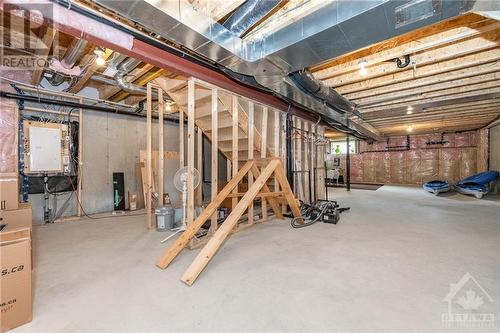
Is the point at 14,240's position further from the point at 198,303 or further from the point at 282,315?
the point at 282,315

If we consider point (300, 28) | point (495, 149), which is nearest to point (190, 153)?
point (300, 28)

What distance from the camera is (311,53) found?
6.88 feet

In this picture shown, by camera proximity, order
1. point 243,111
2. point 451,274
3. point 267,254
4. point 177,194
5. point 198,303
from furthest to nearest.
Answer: point 177,194
point 243,111
point 267,254
point 451,274
point 198,303

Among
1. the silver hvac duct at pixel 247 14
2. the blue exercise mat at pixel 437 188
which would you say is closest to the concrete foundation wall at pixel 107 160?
the silver hvac duct at pixel 247 14

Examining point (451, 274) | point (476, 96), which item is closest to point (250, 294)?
point (451, 274)

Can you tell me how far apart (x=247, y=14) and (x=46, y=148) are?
429 cm

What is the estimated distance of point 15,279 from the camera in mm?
1387

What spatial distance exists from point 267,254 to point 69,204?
4.22 m

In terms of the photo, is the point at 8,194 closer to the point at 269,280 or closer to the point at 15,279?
the point at 15,279

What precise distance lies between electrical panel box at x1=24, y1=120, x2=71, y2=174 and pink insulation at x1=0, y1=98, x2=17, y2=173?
0.20 m

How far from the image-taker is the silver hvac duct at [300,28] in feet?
5.00

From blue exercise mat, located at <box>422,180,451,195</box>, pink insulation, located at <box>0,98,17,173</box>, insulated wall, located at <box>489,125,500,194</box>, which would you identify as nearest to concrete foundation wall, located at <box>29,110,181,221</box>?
pink insulation, located at <box>0,98,17,173</box>

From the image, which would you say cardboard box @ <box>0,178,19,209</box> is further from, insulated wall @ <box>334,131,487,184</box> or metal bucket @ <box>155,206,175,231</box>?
insulated wall @ <box>334,131,487,184</box>

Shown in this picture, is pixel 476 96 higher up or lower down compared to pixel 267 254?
higher up
